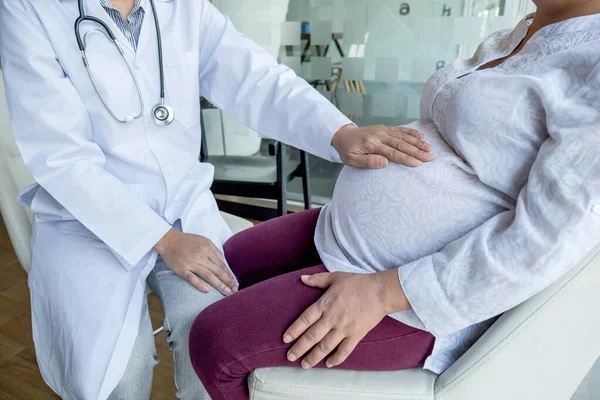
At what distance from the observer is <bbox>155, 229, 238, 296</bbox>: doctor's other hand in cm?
87

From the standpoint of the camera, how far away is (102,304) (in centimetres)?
81

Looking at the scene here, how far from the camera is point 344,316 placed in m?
0.67

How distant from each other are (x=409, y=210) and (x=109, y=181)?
59 cm

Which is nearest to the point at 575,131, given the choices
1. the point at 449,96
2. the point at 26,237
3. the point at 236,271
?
the point at 449,96

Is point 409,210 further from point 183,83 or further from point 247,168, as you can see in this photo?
point 247,168

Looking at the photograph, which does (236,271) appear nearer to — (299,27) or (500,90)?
(500,90)

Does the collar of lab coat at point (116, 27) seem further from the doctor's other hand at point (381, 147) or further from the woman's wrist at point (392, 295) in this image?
the woman's wrist at point (392, 295)

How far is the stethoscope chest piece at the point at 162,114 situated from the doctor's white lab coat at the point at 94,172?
2cm

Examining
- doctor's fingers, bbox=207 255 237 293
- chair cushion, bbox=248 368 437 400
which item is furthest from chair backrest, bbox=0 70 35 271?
chair cushion, bbox=248 368 437 400

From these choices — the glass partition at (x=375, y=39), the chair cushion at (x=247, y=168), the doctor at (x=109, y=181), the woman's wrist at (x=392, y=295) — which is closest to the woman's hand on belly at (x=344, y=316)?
the woman's wrist at (x=392, y=295)

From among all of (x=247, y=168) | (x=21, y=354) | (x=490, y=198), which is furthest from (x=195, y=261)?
(x=247, y=168)

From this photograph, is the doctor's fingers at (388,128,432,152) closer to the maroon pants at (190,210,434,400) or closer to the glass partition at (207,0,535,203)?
the maroon pants at (190,210,434,400)

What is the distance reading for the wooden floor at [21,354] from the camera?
133cm

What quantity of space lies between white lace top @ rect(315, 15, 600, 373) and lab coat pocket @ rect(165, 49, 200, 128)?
457 millimetres
